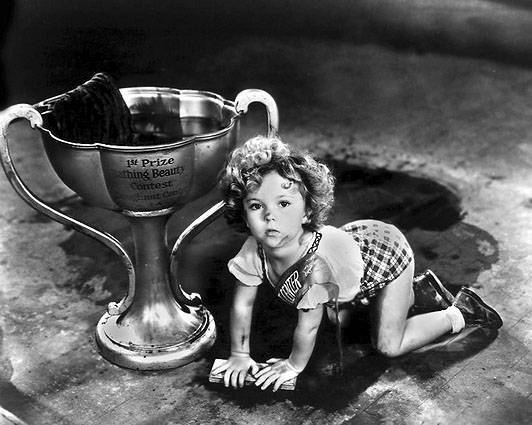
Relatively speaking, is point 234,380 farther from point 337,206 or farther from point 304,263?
point 337,206

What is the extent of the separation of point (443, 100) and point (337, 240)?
91.9 inches

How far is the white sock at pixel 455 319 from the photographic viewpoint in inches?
93.0

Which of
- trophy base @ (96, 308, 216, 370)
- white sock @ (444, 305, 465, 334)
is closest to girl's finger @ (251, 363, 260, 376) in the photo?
trophy base @ (96, 308, 216, 370)

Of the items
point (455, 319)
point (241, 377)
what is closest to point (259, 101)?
point (241, 377)

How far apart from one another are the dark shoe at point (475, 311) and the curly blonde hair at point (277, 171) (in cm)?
58

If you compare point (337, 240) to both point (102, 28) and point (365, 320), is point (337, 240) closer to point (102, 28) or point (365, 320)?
point (365, 320)

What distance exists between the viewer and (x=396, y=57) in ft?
14.7

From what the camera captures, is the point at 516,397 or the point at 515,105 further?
the point at 515,105

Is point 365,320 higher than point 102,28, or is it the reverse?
point 102,28

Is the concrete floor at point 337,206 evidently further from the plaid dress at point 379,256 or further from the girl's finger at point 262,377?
the plaid dress at point 379,256

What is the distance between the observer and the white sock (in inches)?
93.0

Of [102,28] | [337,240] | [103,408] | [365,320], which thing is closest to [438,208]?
[365,320]

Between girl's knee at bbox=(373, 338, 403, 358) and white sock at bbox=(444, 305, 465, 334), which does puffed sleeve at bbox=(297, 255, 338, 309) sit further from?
white sock at bbox=(444, 305, 465, 334)

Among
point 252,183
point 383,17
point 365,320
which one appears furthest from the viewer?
point 383,17
